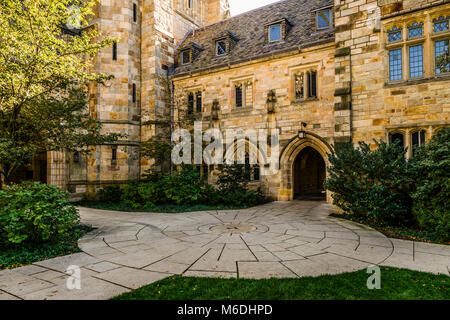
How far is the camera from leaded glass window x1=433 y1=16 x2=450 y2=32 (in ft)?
26.2

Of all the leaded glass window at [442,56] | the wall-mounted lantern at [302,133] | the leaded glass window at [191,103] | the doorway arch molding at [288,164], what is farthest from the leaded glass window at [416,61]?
the leaded glass window at [191,103]

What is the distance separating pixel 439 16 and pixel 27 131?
42.0ft

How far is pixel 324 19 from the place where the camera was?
12258 mm

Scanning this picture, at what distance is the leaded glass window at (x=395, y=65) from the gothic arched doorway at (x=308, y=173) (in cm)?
705

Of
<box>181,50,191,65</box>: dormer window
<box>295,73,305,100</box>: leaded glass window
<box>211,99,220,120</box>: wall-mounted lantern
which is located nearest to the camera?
<box>295,73,305,100</box>: leaded glass window

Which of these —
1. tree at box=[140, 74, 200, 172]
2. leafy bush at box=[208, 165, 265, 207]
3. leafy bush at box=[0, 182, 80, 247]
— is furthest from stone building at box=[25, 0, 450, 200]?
leafy bush at box=[0, 182, 80, 247]

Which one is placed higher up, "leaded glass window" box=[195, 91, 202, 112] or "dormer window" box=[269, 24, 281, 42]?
"dormer window" box=[269, 24, 281, 42]

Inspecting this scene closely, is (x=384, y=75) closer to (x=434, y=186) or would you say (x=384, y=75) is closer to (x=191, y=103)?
(x=434, y=186)

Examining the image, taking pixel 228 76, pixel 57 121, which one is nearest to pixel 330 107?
pixel 228 76

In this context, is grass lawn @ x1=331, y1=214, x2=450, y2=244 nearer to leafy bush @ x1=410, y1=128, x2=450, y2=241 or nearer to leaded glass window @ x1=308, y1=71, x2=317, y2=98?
leafy bush @ x1=410, y1=128, x2=450, y2=241

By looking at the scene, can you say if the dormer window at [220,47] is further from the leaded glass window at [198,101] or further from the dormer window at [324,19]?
the dormer window at [324,19]

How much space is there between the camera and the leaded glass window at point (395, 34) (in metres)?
8.61

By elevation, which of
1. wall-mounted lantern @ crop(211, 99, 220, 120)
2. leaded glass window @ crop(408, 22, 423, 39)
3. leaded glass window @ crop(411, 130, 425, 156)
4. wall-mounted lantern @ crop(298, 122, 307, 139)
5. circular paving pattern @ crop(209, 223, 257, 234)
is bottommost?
circular paving pattern @ crop(209, 223, 257, 234)

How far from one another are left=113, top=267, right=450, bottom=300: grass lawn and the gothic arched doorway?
1169 cm
